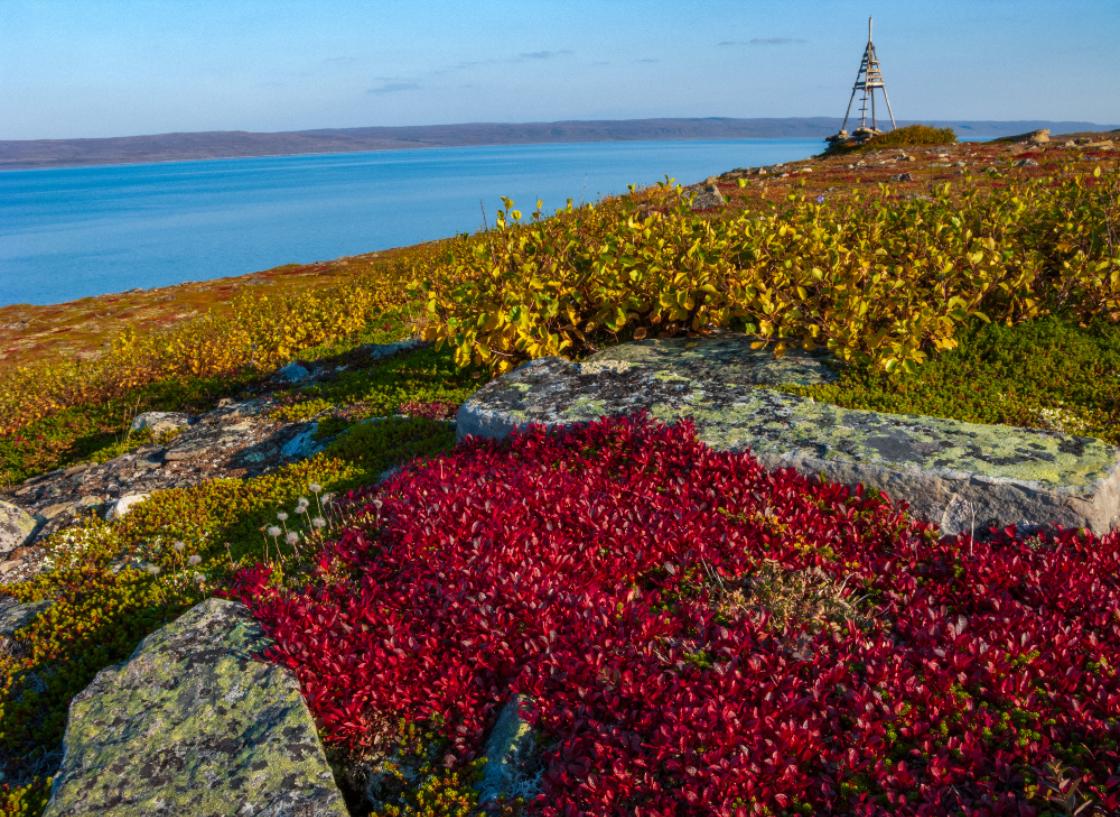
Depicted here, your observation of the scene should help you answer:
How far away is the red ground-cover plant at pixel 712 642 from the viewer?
393cm

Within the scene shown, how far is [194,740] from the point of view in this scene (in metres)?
4.61

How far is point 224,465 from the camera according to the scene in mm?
11266

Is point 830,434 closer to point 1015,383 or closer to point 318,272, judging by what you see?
point 1015,383

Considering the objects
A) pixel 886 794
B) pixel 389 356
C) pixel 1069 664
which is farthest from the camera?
pixel 389 356

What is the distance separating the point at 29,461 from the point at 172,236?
4490 inches

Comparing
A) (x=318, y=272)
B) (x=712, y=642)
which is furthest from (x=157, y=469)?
(x=318, y=272)

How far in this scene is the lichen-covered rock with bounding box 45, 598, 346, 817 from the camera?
422 cm

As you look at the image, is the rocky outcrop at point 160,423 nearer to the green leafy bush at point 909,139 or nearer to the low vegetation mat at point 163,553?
the low vegetation mat at point 163,553

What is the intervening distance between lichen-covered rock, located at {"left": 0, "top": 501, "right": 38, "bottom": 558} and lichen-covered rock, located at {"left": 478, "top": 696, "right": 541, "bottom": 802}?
8.04m

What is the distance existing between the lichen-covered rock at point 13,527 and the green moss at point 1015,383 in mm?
10424

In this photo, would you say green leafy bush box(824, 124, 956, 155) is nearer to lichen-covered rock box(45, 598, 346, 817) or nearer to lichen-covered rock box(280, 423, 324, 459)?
lichen-covered rock box(280, 423, 324, 459)

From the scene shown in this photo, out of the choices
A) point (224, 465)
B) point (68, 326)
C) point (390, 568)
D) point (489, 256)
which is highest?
point (489, 256)

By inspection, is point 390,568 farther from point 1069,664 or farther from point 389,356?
point 389,356

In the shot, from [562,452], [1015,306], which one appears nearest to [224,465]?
[562,452]
